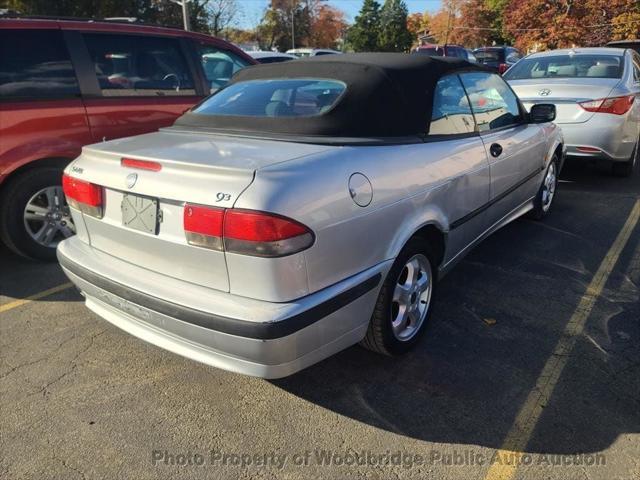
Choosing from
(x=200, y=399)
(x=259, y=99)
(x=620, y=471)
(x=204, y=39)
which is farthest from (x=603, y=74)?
(x=200, y=399)

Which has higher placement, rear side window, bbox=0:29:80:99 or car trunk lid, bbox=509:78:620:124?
rear side window, bbox=0:29:80:99

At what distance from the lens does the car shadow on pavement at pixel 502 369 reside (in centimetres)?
243

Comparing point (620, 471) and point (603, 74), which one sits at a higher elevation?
point (603, 74)

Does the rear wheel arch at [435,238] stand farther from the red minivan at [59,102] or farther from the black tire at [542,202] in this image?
the red minivan at [59,102]

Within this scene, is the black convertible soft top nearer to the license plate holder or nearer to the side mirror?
the license plate holder

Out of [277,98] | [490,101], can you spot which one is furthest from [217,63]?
[490,101]

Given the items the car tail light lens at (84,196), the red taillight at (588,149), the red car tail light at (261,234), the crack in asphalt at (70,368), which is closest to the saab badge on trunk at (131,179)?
the car tail light lens at (84,196)

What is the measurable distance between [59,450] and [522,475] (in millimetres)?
2002

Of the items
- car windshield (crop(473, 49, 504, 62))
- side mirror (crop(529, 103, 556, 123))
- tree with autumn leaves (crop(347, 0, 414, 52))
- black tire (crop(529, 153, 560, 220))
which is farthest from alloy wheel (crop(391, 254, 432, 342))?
tree with autumn leaves (crop(347, 0, 414, 52))

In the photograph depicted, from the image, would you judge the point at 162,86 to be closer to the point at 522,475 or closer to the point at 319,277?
the point at 319,277

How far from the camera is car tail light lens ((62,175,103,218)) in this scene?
102 inches

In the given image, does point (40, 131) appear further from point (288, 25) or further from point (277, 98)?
point (288, 25)

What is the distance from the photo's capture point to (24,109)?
3.91 m

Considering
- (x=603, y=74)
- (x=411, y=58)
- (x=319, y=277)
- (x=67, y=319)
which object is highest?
(x=411, y=58)
